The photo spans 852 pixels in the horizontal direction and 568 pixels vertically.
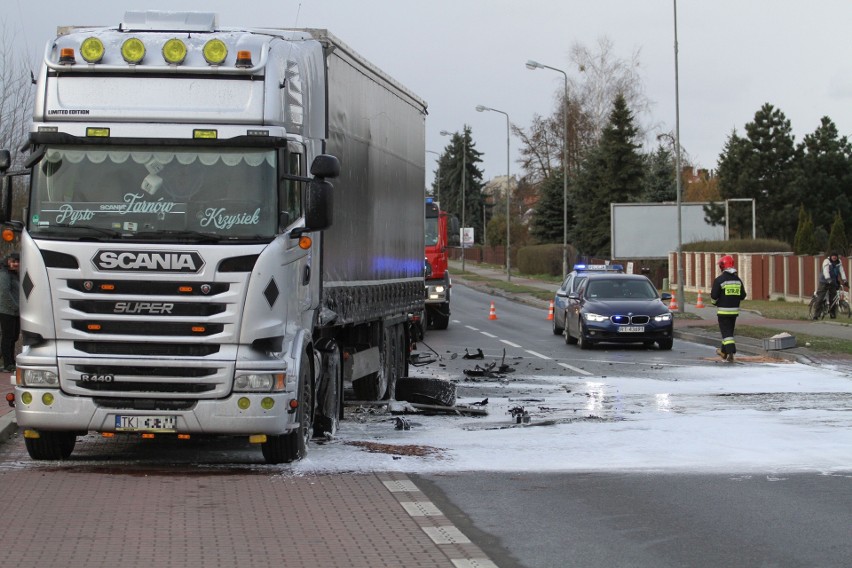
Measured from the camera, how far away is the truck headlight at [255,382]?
10594 millimetres

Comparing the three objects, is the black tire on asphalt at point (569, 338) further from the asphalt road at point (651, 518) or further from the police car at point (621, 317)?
the asphalt road at point (651, 518)

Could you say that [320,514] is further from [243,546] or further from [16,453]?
[16,453]

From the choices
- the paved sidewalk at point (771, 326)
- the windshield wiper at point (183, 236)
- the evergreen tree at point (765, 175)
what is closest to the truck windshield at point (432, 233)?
the paved sidewalk at point (771, 326)

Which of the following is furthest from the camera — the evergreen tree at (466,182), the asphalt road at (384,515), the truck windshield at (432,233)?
the evergreen tree at (466,182)

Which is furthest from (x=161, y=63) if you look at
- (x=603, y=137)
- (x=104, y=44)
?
(x=603, y=137)

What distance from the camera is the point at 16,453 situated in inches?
481

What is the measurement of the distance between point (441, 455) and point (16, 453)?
368 cm

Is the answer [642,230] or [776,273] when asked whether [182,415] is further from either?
[642,230]

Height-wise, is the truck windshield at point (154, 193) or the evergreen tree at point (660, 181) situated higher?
the evergreen tree at point (660, 181)

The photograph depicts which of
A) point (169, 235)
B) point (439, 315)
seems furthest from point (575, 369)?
point (439, 315)

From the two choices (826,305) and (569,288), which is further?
(826,305)

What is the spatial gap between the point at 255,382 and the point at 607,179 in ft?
233

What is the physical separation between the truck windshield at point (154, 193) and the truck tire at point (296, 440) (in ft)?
4.52

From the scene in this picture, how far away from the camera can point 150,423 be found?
1062cm
